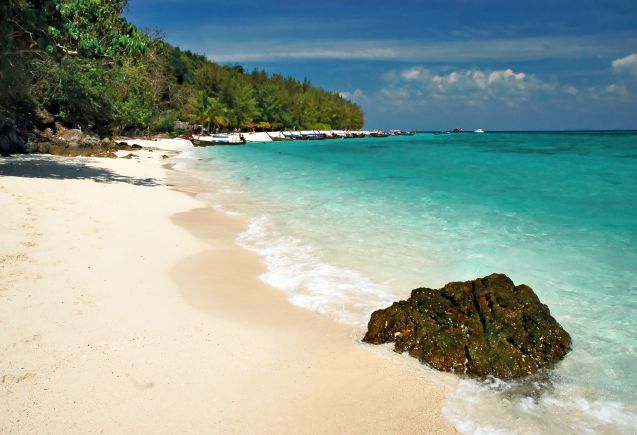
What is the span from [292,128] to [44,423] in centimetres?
11180

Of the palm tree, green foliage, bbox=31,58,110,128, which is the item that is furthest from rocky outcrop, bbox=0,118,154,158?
the palm tree

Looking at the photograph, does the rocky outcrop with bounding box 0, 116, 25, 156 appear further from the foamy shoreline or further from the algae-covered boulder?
the algae-covered boulder

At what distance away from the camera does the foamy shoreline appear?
3.27 meters

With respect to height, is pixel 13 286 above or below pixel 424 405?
above

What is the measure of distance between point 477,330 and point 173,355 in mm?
3034

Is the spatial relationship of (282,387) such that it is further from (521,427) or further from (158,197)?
(158,197)

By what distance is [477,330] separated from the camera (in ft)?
14.4

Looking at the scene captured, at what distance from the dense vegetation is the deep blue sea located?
20.6 feet

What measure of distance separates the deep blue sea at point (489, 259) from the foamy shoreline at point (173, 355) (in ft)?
1.77

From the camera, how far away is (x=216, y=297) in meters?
5.66

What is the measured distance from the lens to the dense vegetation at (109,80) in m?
13.1

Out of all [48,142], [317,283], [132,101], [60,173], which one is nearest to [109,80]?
[48,142]

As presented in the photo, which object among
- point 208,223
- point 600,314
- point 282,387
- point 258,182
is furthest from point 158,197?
point 600,314

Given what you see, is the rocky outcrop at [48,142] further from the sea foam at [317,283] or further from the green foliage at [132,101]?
the sea foam at [317,283]
